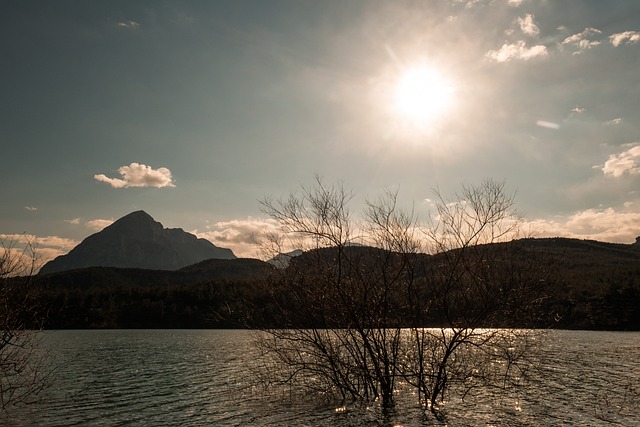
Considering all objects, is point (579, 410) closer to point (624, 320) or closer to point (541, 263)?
point (541, 263)

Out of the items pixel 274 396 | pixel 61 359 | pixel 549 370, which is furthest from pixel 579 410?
pixel 61 359

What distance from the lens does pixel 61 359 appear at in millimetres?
55344

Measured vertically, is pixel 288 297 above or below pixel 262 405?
above

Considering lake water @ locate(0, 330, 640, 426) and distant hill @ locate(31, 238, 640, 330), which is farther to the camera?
distant hill @ locate(31, 238, 640, 330)

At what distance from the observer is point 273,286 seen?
23.5 m

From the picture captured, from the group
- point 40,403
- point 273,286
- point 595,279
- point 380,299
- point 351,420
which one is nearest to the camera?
point 351,420

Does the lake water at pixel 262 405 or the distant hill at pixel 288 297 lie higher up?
the distant hill at pixel 288 297

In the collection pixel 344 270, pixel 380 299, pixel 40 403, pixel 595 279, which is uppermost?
pixel 595 279

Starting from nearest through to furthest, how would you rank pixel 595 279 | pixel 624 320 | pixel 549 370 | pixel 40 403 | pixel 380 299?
pixel 380 299
pixel 40 403
pixel 549 370
pixel 624 320
pixel 595 279

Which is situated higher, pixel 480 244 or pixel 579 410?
pixel 480 244

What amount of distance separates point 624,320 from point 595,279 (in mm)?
30593

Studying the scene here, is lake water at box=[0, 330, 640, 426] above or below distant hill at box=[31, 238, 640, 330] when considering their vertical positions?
below

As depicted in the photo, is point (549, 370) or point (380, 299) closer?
point (380, 299)

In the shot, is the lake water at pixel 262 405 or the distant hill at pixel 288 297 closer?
the lake water at pixel 262 405
